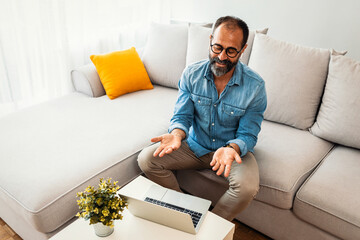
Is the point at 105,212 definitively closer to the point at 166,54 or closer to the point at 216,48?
the point at 216,48

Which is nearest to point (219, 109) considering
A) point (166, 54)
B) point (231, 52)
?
point (231, 52)

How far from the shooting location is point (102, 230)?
3.52 feet

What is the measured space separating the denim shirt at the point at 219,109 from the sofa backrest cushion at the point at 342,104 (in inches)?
18.1

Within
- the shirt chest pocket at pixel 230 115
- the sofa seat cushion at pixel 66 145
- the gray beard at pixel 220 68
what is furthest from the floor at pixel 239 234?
the gray beard at pixel 220 68

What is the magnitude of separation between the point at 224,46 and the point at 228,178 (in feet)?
1.99

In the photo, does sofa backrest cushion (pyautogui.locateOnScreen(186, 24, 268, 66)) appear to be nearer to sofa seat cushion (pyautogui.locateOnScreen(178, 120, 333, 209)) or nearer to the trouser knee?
sofa seat cushion (pyautogui.locateOnScreen(178, 120, 333, 209))

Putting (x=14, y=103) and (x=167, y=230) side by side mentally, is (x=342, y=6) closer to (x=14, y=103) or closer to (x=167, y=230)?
(x=167, y=230)

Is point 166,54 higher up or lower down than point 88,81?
higher up

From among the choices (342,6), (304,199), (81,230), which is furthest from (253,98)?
(342,6)

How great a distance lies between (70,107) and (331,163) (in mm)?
1552

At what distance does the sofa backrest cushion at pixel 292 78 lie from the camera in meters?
1.72

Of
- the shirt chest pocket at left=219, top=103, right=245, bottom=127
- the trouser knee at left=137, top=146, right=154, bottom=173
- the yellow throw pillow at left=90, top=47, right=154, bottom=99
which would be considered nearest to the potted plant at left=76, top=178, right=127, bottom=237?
the trouser knee at left=137, top=146, right=154, bottom=173

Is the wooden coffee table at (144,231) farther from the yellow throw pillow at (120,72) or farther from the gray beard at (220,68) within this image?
the yellow throw pillow at (120,72)

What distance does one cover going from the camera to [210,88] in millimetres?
1487
